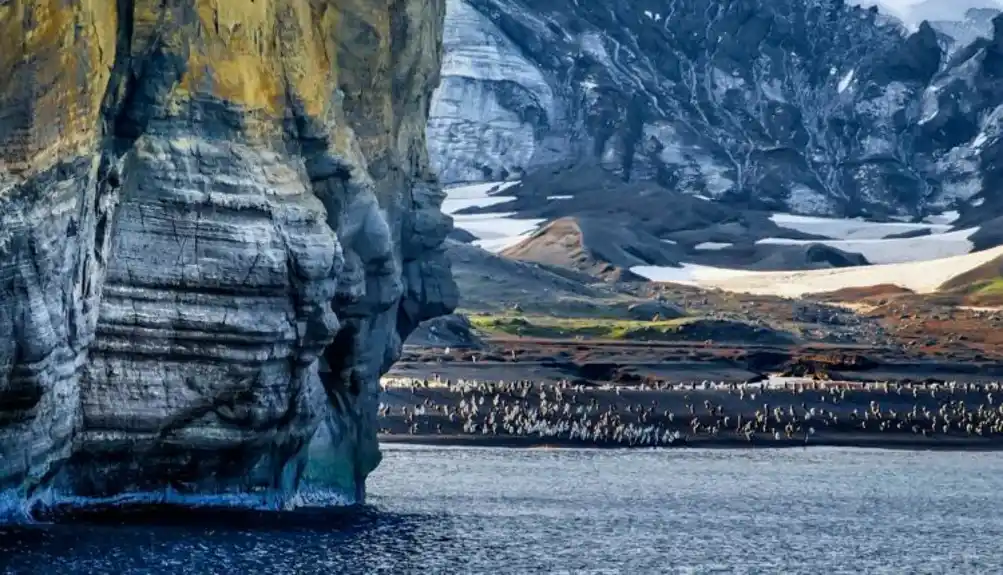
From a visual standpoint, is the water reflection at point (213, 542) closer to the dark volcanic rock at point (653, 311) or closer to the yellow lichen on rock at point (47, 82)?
the yellow lichen on rock at point (47, 82)

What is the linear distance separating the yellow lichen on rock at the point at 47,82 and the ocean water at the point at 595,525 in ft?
26.4

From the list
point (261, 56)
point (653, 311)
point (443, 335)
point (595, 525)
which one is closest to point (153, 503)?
point (261, 56)

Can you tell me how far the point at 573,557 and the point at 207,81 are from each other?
14525 mm

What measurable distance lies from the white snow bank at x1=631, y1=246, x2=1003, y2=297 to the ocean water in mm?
107681

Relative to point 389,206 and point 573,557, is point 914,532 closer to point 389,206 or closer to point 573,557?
point 573,557

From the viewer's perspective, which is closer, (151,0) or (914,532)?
(151,0)

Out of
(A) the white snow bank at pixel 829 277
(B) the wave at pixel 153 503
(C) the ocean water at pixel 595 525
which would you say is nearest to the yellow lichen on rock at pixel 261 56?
(B) the wave at pixel 153 503

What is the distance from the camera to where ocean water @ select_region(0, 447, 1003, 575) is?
39.5 metres

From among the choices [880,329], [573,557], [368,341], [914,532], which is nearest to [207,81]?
[368,341]

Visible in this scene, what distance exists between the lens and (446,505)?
54094 millimetres

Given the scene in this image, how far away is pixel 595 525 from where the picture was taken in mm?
51062

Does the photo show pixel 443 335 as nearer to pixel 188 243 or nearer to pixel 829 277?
pixel 188 243

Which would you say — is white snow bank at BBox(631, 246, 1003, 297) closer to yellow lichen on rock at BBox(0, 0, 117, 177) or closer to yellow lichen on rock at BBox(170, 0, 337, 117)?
yellow lichen on rock at BBox(170, 0, 337, 117)

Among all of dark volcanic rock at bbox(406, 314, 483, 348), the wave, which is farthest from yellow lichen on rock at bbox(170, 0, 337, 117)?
dark volcanic rock at bbox(406, 314, 483, 348)
